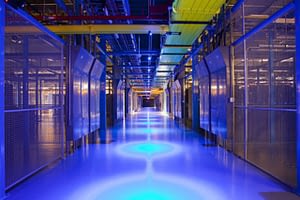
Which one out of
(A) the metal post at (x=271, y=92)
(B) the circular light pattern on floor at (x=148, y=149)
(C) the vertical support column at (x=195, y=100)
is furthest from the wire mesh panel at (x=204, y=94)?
(A) the metal post at (x=271, y=92)

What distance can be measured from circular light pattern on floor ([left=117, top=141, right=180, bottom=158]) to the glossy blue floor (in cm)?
2

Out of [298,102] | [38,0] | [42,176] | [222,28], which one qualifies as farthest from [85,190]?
[38,0]

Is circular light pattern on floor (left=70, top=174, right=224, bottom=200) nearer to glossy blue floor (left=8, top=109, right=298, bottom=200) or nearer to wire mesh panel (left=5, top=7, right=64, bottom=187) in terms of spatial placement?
glossy blue floor (left=8, top=109, right=298, bottom=200)

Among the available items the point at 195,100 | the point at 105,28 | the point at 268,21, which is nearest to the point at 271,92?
the point at 268,21

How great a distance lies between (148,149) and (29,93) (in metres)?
2.99

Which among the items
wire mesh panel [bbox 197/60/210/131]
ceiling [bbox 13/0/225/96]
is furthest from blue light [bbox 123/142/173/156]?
ceiling [bbox 13/0/225/96]

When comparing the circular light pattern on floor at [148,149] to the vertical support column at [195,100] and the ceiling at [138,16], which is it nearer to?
the ceiling at [138,16]

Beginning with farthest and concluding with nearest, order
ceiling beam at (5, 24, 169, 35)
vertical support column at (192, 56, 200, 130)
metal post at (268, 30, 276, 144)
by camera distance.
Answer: vertical support column at (192, 56, 200, 130) → ceiling beam at (5, 24, 169, 35) → metal post at (268, 30, 276, 144)

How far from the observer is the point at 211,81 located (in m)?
7.57

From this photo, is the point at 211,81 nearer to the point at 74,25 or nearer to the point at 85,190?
the point at 74,25

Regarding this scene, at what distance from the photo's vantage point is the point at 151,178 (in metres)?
4.03

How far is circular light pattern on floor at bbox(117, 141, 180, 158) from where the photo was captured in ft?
19.1

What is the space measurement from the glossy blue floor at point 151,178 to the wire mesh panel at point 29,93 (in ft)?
Answer: 1.07

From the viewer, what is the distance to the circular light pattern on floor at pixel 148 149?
19.1 ft
